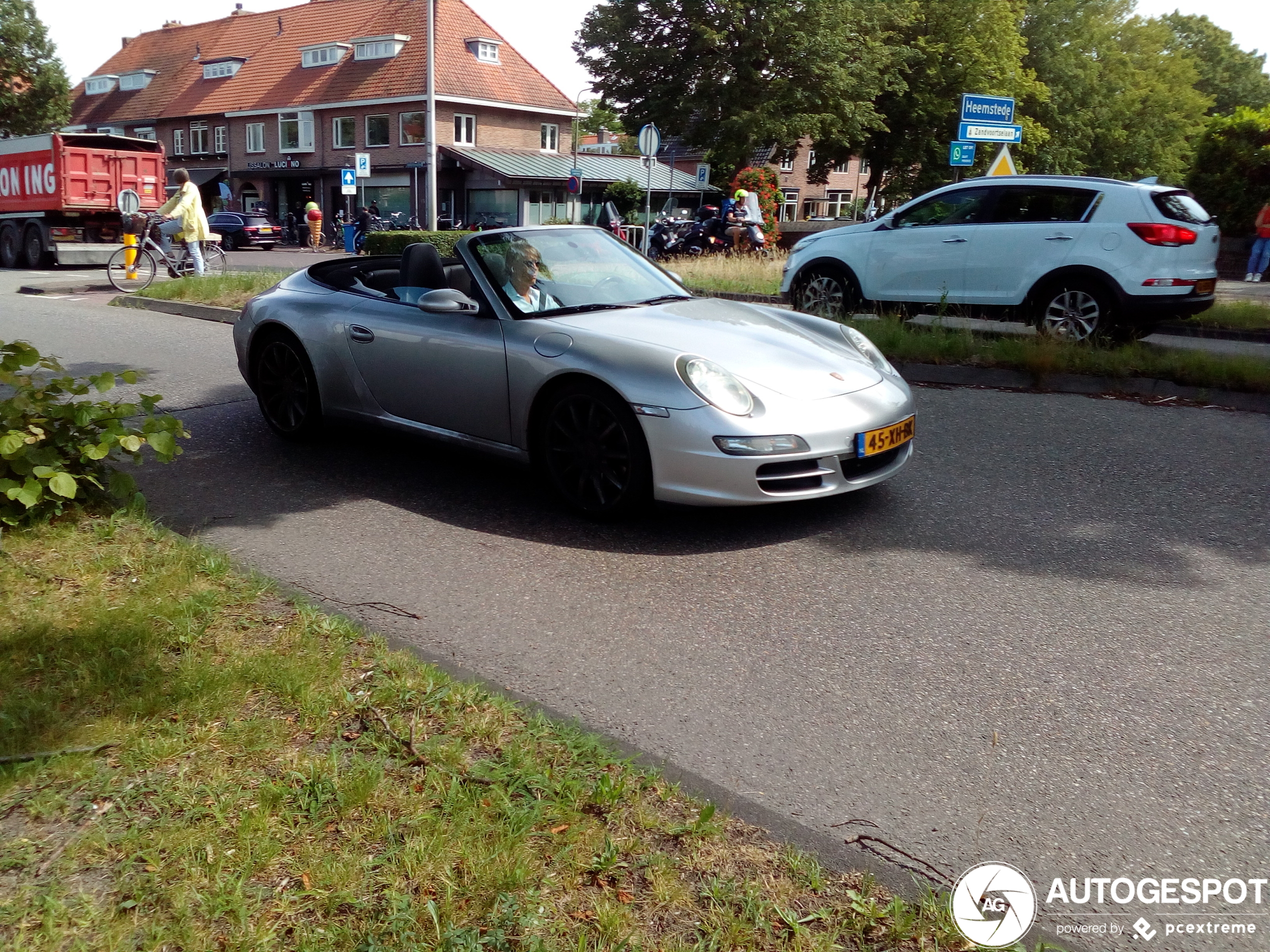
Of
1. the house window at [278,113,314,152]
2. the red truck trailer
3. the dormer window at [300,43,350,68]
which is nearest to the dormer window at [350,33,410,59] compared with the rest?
the dormer window at [300,43,350,68]

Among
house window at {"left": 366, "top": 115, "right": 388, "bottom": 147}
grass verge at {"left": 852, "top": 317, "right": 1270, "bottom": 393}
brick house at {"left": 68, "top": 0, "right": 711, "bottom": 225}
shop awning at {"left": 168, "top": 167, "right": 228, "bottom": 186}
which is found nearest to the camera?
grass verge at {"left": 852, "top": 317, "right": 1270, "bottom": 393}

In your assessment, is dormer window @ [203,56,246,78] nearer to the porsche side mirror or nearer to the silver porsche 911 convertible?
the silver porsche 911 convertible

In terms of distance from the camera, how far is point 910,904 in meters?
2.40

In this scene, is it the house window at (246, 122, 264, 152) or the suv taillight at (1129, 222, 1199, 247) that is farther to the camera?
the house window at (246, 122, 264, 152)

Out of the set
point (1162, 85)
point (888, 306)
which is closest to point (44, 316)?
point (888, 306)

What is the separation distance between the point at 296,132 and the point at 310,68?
3706 millimetres

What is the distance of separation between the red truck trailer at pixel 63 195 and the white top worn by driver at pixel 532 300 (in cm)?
2079

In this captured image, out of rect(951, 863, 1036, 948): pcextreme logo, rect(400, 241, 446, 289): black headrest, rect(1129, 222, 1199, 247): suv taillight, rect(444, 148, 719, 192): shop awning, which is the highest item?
rect(444, 148, 719, 192): shop awning

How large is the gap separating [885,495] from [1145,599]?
5.30ft

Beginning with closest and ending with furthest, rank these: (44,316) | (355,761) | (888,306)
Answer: (355,761)
(888,306)
(44,316)

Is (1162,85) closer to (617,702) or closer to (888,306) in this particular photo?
(888,306)

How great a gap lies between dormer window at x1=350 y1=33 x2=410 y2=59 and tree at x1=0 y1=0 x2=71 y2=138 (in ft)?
49.3

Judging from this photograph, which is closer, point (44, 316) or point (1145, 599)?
point (1145, 599)

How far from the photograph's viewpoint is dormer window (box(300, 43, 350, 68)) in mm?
52812
